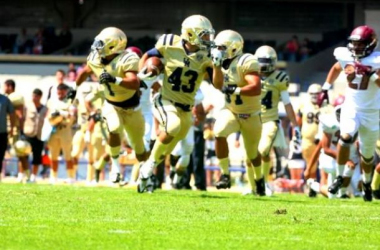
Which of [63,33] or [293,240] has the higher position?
[63,33]

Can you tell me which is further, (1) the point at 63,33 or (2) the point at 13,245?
(1) the point at 63,33

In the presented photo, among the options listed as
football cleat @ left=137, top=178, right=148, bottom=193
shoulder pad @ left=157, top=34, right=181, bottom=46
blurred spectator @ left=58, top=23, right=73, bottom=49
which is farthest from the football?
blurred spectator @ left=58, top=23, right=73, bottom=49

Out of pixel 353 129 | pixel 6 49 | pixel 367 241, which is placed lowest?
pixel 367 241

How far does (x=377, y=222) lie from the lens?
34.0 feet

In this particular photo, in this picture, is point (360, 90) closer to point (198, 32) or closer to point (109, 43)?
point (198, 32)

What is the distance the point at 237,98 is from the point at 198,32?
A: 0.91m

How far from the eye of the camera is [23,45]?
100ft

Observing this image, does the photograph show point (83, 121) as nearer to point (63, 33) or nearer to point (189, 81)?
point (189, 81)

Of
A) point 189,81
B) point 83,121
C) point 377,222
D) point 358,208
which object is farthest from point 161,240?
point 83,121

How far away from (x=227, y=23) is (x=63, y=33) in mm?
4178

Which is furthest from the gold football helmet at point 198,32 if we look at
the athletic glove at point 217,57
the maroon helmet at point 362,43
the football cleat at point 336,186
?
the football cleat at point 336,186

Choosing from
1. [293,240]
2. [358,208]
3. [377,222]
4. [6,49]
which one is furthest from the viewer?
[6,49]

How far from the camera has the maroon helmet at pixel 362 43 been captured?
13.1 meters

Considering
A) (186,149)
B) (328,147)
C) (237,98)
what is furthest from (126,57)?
(328,147)
